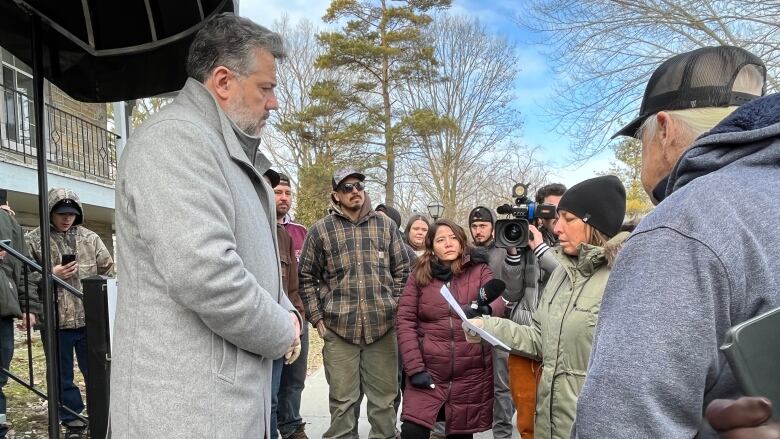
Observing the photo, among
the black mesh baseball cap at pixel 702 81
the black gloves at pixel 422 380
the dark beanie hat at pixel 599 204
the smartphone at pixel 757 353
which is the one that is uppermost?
the black mesh baseball cap at pixel 702 81

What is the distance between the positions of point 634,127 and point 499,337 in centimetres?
166

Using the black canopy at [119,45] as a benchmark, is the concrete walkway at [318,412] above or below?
below

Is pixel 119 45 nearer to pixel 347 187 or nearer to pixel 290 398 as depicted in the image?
pixel 347 187

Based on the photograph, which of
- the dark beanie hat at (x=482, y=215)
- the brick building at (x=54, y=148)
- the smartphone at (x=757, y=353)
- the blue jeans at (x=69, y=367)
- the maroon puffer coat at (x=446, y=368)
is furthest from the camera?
the brick building at (x=54, y=148)

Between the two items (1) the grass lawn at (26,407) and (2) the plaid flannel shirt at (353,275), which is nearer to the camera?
(2) the plaid flannel shirt at (353,275)

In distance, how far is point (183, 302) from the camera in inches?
58.5

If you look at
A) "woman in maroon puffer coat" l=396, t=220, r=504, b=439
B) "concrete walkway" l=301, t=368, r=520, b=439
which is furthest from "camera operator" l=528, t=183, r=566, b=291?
"concrete walkway" l=301, t=368, r=520, b=439

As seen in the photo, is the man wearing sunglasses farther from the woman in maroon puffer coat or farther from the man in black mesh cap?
the man in black mesh cap

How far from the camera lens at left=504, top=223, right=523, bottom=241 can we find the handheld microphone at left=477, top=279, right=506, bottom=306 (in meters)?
0.34

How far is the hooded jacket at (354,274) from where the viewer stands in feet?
13.4

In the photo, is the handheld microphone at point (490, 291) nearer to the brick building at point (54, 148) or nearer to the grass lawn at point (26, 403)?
the grass lawn at point (26, 403)

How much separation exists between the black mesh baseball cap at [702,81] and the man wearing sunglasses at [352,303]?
312 cm

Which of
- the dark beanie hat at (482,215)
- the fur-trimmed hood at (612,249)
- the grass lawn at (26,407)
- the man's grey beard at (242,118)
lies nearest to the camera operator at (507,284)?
the dark beanie hat at (482,215)

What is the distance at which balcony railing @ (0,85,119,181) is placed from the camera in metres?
9.11
